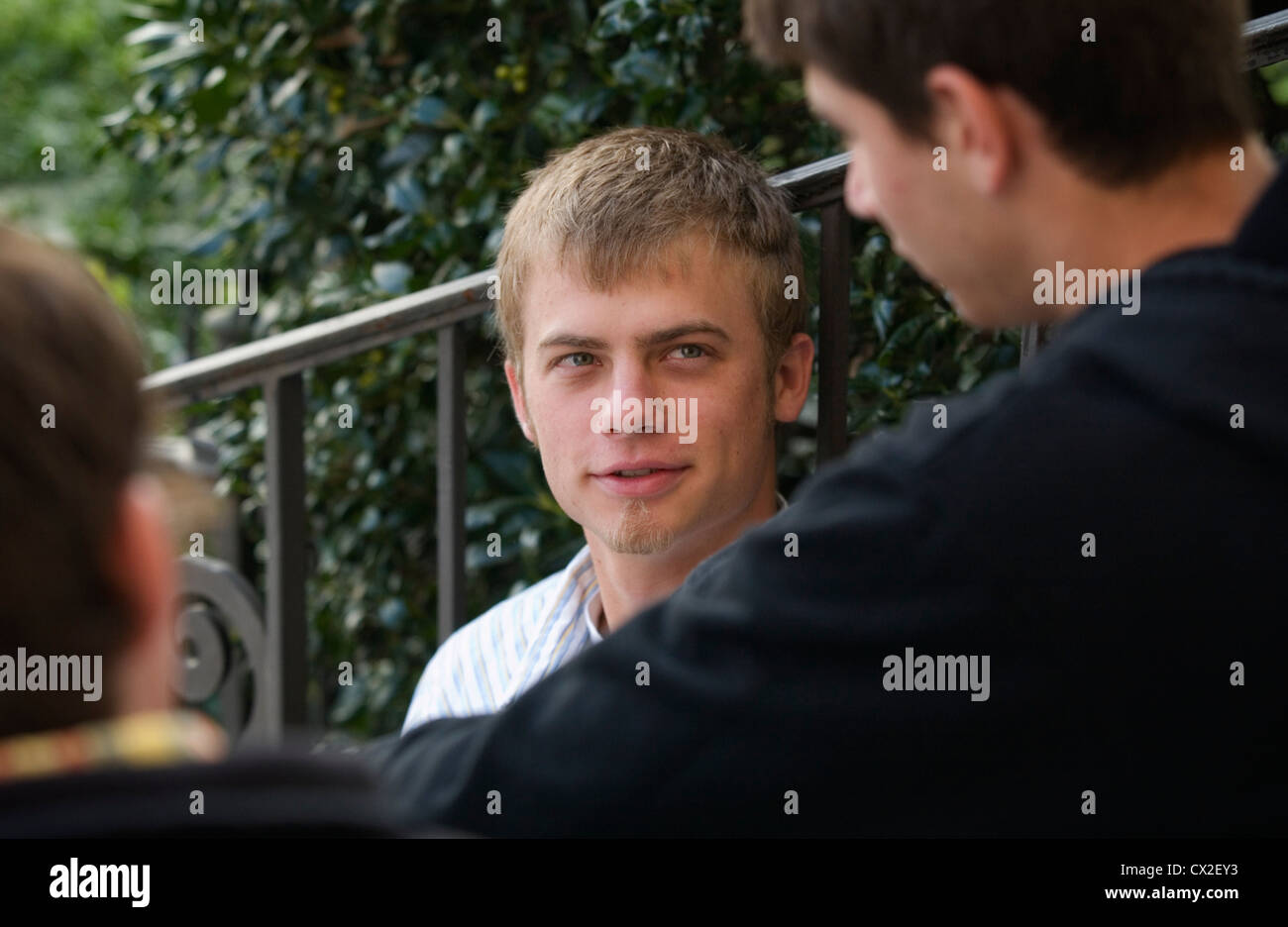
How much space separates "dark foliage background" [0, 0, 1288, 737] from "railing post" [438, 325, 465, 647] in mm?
236

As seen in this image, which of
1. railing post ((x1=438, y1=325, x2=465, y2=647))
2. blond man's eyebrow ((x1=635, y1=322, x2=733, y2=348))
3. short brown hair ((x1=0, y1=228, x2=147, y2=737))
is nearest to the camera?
short brown hair ((x1=0, y1=228, x2=147, y2=737))

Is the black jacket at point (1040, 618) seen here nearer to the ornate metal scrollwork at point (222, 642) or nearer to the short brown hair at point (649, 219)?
the short brown hair at point (649, 219)

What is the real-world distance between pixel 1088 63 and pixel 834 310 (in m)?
0.98

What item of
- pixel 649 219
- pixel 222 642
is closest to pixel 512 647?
pixel 649 219

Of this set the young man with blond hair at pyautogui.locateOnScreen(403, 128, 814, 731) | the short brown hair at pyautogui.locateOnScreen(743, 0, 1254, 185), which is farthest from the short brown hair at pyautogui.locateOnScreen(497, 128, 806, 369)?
the short brown hair at pyautogui.locateOnScreen(743, 0, 1254, 185)

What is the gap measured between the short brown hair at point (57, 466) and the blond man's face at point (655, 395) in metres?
1.14

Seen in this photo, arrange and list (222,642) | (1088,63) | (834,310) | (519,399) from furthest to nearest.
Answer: (222,642)
(519,399)
(834,310)
(1088,63)

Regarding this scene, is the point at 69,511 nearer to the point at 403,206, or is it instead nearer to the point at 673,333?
the point at 673,333

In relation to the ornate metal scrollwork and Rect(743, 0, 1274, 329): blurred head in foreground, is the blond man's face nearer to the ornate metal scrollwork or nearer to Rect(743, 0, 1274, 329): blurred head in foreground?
Rect(743, 0, 1274, 329): blurred head in foreground

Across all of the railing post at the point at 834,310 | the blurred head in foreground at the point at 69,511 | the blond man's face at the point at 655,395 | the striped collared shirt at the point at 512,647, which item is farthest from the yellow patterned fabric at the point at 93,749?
the railing post at the point at 834,310

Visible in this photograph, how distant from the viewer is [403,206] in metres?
2.93

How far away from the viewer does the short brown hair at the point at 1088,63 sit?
3.70ft

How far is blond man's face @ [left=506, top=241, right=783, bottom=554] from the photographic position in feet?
6.48

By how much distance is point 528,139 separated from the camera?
285cm
